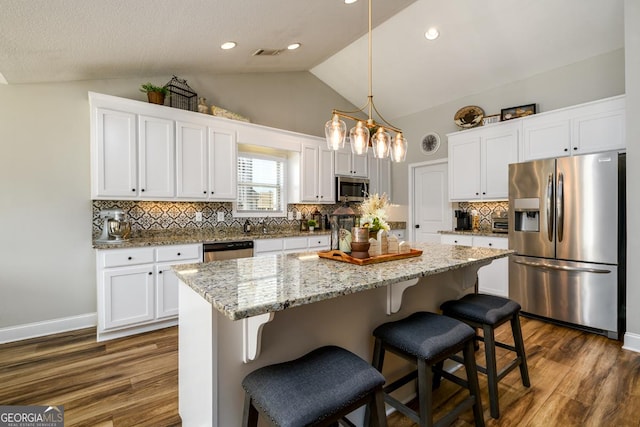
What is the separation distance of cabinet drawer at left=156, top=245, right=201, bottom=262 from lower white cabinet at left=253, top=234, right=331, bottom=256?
0.69m

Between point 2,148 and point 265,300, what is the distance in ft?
11.2

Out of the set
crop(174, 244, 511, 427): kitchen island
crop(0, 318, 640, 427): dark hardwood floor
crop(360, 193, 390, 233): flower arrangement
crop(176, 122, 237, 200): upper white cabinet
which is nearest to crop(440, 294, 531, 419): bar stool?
crop(0, 318, 640, 427): dark hardwood floor

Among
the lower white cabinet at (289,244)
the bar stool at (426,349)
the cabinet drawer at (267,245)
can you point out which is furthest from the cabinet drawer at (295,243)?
the bar stool at (426,349)

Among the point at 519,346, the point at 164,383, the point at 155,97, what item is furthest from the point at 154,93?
the point at 519,346

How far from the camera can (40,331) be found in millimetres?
2912

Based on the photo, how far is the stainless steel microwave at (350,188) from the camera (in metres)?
4.85

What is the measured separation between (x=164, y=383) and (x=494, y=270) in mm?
3820

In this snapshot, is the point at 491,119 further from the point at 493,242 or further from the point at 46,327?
the point at 46,327

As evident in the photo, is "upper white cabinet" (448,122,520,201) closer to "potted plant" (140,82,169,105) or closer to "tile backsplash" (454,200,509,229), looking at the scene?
"tile backsplash" (454,200,509,229)

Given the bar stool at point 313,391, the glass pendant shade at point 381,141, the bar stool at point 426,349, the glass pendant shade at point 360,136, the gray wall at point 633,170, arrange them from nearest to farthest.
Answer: the bar stool at point 313,391 < the bar stool at point 426,349 < the glass pendant shade at point 360,136 < the glass pendant shade at point 381,141 < the gray wall at point 633,170

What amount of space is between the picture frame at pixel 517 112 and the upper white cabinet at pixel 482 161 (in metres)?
0.21

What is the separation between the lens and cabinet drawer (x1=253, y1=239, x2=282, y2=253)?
3.59m

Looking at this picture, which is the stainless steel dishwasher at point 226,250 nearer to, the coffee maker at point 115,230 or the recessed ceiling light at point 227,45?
the coffee maker at point 115,230

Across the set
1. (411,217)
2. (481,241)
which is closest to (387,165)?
(411,217)
